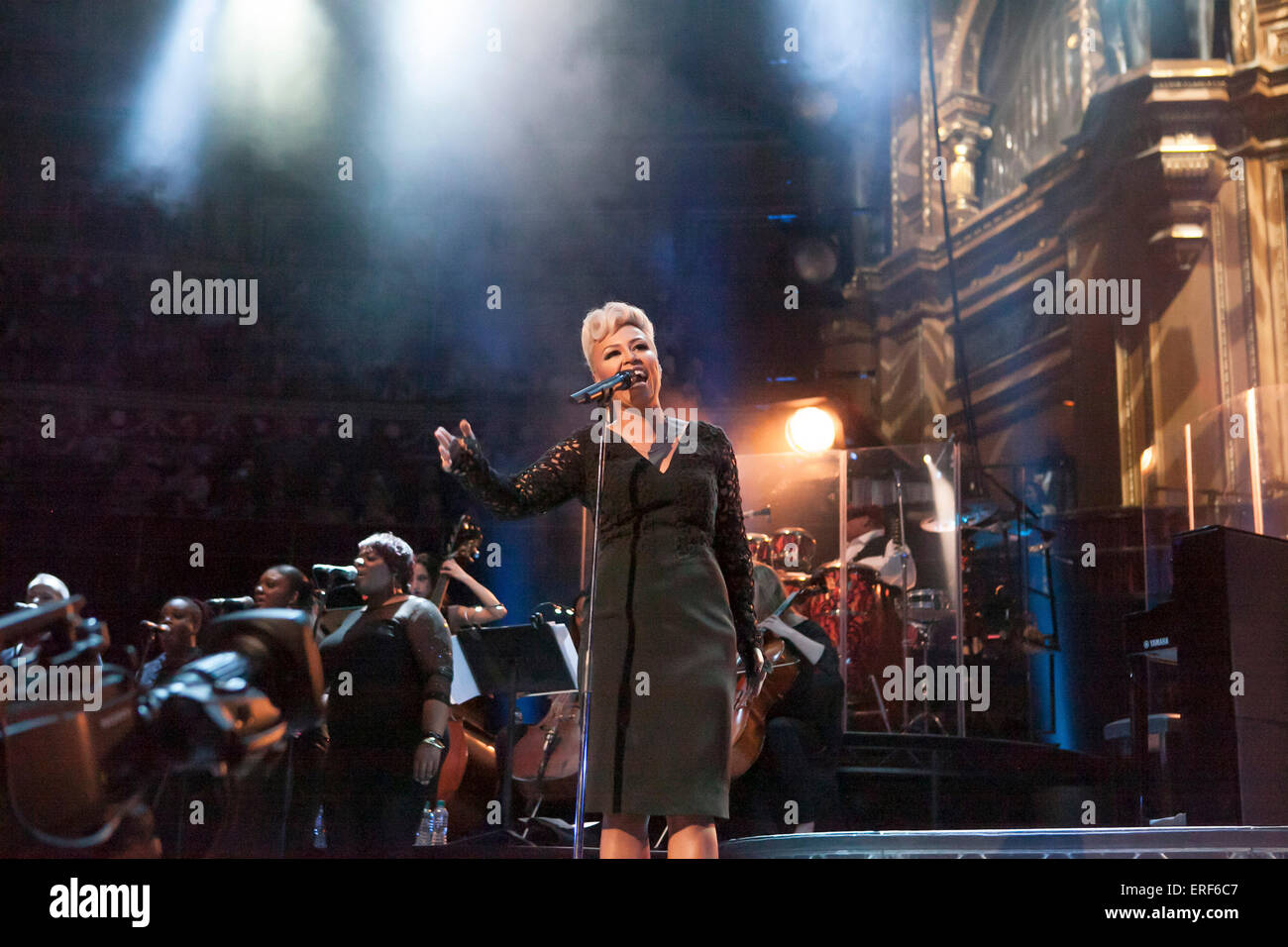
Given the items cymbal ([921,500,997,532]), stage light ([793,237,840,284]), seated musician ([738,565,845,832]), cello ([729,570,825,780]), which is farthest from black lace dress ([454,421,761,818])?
stage light ([793,237,840,284])

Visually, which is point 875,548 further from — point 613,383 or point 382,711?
point 613,383

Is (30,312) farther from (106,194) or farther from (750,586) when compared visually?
(750,586)

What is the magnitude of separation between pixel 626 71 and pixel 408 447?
12.1 ft

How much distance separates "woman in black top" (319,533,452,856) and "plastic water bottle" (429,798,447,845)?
63 cm

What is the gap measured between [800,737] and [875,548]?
2606mm

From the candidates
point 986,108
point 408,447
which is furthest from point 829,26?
point 408,447

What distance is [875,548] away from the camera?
7.61 meters

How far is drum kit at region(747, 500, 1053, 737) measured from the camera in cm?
717

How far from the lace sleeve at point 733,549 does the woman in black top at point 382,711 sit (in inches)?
79.9

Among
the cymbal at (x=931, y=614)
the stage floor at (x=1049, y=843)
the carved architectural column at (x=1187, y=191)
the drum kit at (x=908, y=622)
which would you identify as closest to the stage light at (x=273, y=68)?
the drum kit at (x=908, y=622)

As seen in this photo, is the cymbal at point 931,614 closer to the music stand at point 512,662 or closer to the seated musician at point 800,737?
the seated musician at point 800,737

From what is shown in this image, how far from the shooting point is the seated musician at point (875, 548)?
7.40m

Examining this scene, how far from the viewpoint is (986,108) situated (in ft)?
36.0

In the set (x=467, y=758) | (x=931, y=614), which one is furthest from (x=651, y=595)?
(x=931, y=614)
